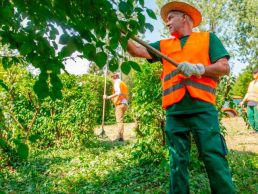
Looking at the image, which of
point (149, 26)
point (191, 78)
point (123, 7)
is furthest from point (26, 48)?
point (191, 78)

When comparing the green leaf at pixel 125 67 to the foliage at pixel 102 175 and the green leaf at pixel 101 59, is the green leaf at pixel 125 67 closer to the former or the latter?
the green leaf at pixel 101 59

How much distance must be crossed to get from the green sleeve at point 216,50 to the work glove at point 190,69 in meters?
0.22

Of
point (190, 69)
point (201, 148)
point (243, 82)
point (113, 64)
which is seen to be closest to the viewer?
point (113, 64)

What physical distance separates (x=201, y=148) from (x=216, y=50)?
2.79ft

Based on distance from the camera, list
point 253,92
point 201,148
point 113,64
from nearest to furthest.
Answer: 1. point 113,64
2. point 201,148
3. point 253,92

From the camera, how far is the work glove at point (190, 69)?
10.6 feet

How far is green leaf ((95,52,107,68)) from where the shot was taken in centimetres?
220

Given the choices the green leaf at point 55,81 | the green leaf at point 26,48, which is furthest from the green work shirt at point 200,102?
the green leaf at point 26,48

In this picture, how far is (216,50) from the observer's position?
11.2 ft

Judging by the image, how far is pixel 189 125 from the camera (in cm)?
343

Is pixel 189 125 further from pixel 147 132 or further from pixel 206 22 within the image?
pixel 206 22

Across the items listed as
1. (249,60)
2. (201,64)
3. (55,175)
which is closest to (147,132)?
(55,175)

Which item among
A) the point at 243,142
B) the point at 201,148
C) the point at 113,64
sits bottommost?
the point at 243,142

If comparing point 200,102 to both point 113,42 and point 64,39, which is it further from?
point 64,39
